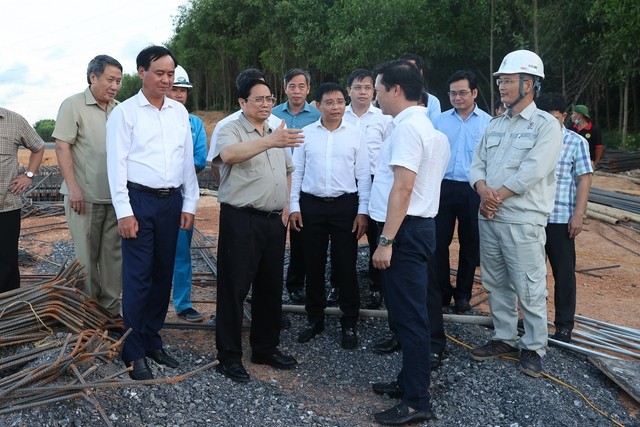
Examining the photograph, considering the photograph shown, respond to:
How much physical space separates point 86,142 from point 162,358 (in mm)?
1654

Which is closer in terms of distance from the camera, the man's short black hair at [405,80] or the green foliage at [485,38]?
the man's short black hair at [405,80]

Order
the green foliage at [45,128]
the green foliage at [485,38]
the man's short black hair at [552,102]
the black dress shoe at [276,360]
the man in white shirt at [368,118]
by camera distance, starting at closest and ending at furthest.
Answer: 1. the black dress shoe at [276,360]
2. the man's short black hair at [552,102]
3. the man in white shirt at [368,118]
4. the green foliage at [485,38]
5. the green foliage at [45,128]

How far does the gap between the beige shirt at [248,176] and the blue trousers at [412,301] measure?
3.00 ft

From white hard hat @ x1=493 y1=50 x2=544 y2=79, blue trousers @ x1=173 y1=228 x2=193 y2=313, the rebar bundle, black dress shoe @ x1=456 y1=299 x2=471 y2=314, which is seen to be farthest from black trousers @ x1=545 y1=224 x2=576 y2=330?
the rebar bundle

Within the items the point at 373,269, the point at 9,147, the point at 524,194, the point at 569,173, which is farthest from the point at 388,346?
the point at 9,147

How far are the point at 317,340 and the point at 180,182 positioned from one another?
69.1 inches

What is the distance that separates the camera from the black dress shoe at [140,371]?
3.70m

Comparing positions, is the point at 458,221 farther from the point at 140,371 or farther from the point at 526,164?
the point at 140,371

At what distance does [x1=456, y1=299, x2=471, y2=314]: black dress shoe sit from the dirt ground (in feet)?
1.16

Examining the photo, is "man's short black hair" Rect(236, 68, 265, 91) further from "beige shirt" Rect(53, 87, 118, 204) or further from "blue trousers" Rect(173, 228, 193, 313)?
"blue trousers" Rect(173, 228, 193, 313)

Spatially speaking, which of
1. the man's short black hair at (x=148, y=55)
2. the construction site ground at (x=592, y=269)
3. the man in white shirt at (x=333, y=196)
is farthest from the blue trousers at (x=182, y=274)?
the man's short black hair at (x=148, y=55)

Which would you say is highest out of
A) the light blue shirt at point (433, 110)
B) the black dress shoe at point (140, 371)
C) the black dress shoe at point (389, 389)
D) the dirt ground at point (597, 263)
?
the light blue shirt at point (433, 110)

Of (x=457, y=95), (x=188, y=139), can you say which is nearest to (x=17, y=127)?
(x=188, y=139)

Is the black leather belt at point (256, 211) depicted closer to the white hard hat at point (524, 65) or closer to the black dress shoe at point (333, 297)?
the black dress shoe at point (333, 297)
